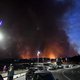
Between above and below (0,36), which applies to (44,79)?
below

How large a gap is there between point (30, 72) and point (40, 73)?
14.9 metres

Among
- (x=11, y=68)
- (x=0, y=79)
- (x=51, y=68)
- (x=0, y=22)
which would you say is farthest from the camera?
(x=51, y=68)

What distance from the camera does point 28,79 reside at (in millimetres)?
30031

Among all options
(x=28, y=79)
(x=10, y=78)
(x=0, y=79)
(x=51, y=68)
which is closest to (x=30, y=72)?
(x=28, y=79)

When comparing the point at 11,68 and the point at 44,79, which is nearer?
the point at 44,79

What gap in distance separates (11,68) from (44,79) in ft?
18.0

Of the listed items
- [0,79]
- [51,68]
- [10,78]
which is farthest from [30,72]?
[51,68]

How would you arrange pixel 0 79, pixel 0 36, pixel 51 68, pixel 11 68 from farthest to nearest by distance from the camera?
pixel 51 68 → pixel 11 68 → pixel 0 36 → pixel 0 79

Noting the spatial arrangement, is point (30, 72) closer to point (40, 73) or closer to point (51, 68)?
point (40, 73)

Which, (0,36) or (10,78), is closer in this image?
(0,36)

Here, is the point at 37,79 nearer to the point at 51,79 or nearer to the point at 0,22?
the point at 51,79

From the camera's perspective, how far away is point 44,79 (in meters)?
16.0

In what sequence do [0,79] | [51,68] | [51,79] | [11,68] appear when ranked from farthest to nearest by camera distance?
[51,68] → [11,68] → [51,79] → [0,79]

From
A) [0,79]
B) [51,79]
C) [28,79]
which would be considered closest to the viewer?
[0,79]
